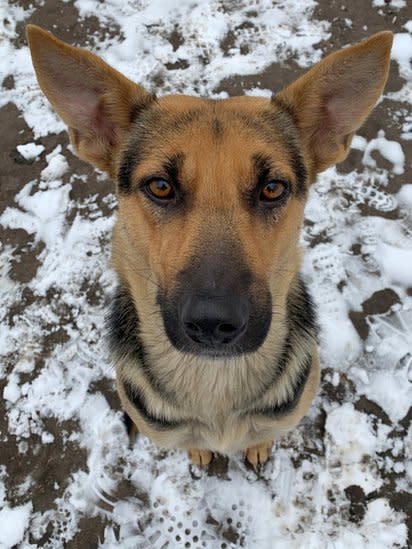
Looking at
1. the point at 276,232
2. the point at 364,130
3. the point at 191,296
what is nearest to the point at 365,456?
the point at 276,232

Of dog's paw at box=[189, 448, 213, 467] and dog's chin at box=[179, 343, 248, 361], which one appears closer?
dog's chin at box=[179, 343, 248, 361]

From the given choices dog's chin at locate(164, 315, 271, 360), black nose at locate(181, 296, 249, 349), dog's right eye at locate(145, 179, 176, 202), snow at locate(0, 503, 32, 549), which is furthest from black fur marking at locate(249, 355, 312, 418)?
snow at locate(0, 503, 32, 549)

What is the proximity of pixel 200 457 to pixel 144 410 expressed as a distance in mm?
1000

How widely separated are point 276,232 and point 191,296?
0.77 metres

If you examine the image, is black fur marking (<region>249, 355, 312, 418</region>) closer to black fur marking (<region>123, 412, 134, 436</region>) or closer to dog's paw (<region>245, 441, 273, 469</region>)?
dog's paw (<region>245, 441, 273, 469</region>)

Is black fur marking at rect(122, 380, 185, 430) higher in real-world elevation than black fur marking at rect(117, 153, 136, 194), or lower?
lower

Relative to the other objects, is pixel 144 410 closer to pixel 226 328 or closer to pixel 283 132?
pixel 226 328

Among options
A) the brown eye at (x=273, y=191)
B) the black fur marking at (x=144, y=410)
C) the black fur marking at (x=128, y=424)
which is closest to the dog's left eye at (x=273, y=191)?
the brown eye at (x=273, y=191)

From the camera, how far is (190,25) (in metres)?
5.91

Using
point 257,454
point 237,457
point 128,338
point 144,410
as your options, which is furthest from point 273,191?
point 237,457

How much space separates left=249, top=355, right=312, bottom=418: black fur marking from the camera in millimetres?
3146

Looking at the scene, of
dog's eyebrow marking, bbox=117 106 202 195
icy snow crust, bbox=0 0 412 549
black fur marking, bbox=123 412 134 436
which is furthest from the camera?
black fur marking, bbox=123 412 134 436

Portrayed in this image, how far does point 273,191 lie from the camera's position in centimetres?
264

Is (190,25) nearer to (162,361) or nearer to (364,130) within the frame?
(364,130)
